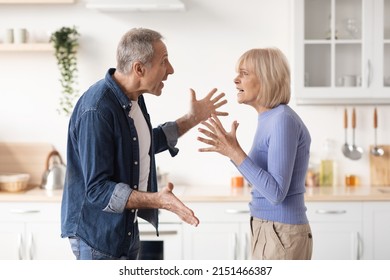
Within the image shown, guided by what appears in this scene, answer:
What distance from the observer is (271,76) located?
234cm

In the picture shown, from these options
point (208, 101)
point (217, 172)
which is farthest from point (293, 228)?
point (217, 172)

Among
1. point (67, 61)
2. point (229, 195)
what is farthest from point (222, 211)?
point (67, 61)

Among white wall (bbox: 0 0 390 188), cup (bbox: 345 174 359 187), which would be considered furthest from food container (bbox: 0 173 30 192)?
cup (bbox: 345 174 359 187)

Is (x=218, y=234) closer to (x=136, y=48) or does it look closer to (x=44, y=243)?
(x=44, y=243)

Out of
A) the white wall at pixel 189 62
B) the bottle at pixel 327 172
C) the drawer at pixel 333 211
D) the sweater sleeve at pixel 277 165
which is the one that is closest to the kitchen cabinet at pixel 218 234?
the drawer at pixel 333 211

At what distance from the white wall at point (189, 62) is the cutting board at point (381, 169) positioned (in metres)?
0.04

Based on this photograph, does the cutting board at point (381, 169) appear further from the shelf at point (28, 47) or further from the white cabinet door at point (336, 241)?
the shelf at point (28, 47)

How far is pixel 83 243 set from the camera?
85.2 inches

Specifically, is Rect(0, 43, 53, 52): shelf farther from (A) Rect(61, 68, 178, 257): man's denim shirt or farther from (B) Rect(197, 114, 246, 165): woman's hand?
(B) Rect(197, 114, 246, 165): woman's hand

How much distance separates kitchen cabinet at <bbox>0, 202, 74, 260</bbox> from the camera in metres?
3.77

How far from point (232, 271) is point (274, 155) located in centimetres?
39

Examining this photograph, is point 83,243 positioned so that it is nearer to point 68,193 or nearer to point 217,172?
point 68,193

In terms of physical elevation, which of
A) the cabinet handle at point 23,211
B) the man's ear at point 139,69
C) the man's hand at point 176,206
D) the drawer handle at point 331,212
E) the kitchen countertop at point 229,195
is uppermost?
the man's ear at point 139,69

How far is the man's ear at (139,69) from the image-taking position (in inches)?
85.8
